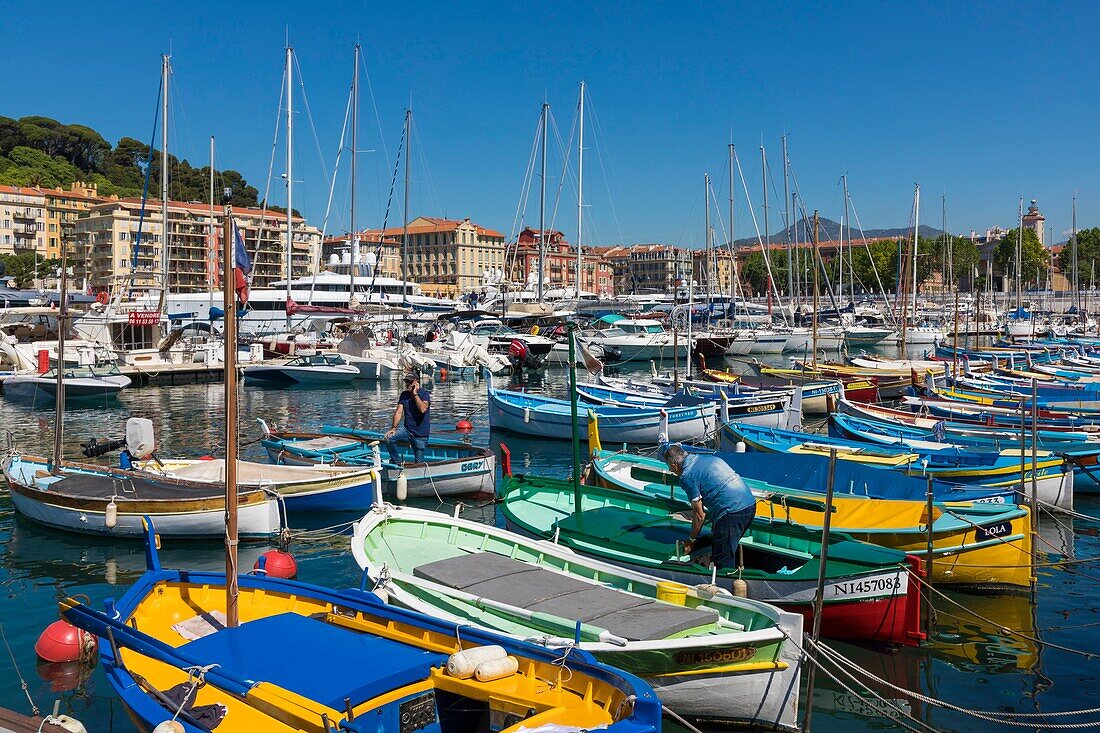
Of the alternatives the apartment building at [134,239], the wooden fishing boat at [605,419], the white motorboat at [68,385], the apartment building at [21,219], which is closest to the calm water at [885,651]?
the wooden fishing boat at [605,419]

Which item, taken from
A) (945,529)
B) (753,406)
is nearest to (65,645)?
(945,529)

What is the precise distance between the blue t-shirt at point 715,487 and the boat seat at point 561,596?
1718 millimetres

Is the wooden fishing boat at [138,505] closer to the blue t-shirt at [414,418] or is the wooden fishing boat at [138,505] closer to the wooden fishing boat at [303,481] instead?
the wooden fishing boat at [303,481]

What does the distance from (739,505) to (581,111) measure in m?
51.3

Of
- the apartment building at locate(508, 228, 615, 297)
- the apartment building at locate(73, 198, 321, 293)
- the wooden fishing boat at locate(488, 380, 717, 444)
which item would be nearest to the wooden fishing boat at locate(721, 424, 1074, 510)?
the wooden fishing boat at locate(488, 380, 717, 444)

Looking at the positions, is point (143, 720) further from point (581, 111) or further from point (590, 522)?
point (581, 111)

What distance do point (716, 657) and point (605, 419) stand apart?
18.2m

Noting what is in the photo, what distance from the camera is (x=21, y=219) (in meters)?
115

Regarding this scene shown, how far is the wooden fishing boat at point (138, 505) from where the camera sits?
14.9 metres

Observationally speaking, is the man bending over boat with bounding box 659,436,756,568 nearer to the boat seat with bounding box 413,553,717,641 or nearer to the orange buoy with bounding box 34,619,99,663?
the boat seat with bounding box 413,553,717,641

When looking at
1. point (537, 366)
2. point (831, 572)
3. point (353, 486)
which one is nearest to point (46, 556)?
point (353, 486)

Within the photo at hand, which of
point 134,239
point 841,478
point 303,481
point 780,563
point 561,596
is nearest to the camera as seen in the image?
point 561,596

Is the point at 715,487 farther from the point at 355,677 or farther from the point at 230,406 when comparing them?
the point at 230,406

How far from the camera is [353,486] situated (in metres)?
16.5
